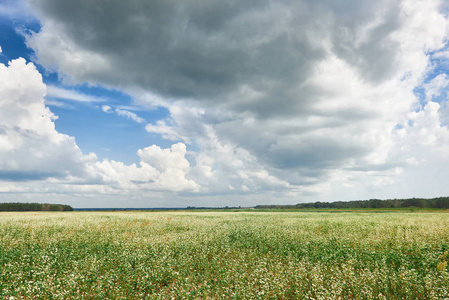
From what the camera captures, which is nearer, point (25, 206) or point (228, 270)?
point (228, 270)

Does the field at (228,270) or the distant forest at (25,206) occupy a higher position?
the field at (228,270)

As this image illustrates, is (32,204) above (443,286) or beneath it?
beneath

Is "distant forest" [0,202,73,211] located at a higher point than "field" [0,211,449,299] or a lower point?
lower

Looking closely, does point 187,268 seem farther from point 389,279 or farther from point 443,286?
point 443,286

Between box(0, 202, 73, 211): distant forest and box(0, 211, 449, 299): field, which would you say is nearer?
Answer: box(0, 211, 449, 299): field

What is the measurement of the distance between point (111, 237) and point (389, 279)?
18674 mm

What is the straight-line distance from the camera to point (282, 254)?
46.5 feet

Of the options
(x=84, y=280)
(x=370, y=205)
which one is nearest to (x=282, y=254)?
(x=84, y=280)

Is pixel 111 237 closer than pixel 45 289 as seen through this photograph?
No

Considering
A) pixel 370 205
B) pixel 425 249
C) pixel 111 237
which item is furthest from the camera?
pixel 370 205

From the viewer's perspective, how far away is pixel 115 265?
12758 millimetres

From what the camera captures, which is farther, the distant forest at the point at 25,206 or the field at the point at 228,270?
the distant forest at the point at 25,206

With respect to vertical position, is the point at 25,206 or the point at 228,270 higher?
the point at 228,270

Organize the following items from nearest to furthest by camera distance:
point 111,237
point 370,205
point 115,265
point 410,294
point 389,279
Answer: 1. point 410,294
2. point 389,279
3. point 115,265
4. point 111,237
5. point 370,205
